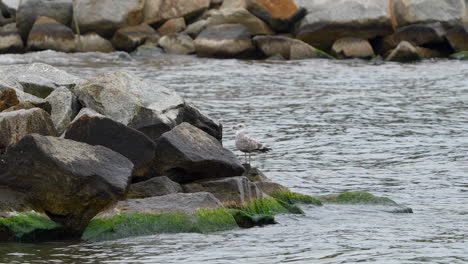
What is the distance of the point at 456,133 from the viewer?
54.2 ft

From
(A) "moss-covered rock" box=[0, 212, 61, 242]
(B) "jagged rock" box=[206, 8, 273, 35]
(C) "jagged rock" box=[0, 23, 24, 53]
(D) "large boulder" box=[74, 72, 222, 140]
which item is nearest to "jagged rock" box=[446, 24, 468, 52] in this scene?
(B) "jagged rock" box=[206, 8, 273, 35]

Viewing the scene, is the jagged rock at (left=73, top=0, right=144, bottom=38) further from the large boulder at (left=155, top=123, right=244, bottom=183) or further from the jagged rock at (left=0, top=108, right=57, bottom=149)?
the jagged rock at (left=0, top=108, right=57, bottom=149)

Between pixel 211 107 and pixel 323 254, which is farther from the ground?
pixel 211 107

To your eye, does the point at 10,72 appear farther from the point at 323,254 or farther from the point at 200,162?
the point at 323,254

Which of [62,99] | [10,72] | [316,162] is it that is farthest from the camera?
[316,162]

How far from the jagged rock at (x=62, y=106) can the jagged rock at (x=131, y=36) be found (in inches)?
858

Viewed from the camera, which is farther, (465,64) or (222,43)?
(222,43)

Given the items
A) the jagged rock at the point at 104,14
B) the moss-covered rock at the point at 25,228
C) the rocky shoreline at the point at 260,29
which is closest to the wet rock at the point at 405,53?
the rocky shoreline at the point at 260,29

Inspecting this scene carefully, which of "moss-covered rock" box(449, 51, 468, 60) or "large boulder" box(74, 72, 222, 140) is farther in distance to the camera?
"moss-covered rock" box(449, 51, 468, 60)

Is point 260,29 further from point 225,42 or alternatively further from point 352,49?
point 352,49

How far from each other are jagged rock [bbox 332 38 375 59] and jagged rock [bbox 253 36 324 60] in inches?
26.9

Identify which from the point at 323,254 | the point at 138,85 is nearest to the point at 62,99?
the point at 138,85

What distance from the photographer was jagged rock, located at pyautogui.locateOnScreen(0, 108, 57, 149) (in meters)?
10.0

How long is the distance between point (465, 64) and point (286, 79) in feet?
23.4
